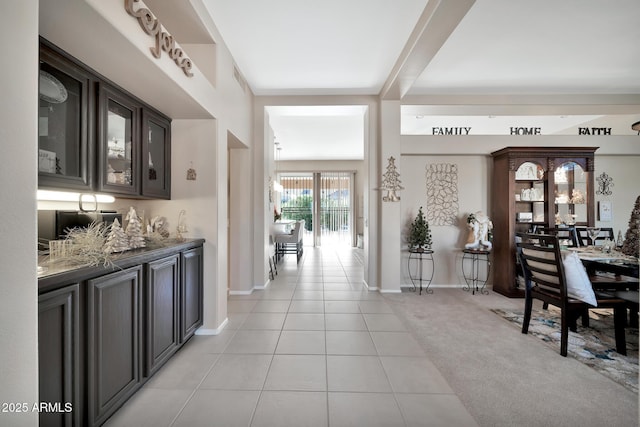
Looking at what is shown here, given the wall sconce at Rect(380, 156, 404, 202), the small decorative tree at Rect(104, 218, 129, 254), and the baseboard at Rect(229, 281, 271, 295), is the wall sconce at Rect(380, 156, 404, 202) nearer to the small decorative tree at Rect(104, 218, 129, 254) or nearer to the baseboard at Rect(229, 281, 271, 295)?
the baseboard at Rect(229, 281, 271, 295)

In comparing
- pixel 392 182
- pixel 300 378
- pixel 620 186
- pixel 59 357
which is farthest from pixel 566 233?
pixel 59 357

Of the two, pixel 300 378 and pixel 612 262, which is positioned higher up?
pixel 612 262

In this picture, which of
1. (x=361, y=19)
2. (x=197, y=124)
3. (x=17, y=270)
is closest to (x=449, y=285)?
(x=361, y=19)

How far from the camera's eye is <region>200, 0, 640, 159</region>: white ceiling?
2404 mm

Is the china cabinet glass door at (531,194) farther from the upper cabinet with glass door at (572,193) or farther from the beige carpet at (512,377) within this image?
the beige carpet at (512,377)

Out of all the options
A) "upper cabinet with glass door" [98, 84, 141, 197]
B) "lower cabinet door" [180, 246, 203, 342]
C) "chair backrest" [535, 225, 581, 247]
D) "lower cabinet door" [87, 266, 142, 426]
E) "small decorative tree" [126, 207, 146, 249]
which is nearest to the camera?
"lower cabinet door" [87, 266, 142, 426]

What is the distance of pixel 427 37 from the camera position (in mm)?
2500

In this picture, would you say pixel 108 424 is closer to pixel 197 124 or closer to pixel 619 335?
pixel 197 124

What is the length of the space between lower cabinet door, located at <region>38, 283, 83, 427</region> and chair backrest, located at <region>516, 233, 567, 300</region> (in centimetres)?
349

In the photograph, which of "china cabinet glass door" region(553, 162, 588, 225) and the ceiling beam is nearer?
the ceiling beam

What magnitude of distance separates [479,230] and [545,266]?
65.0 inches

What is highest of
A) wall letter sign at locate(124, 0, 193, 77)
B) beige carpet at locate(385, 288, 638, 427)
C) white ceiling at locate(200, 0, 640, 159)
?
white ceiling at locate(200, 0, 640, 159)

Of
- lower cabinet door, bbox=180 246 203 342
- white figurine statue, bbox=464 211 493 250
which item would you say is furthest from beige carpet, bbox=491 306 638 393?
lower cabinet door, bbox=180 246 203 342

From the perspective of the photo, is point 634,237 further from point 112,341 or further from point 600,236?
point 112,341
